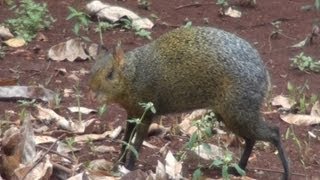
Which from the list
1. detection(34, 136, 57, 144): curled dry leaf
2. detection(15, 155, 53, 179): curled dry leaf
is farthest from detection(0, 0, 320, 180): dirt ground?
detection(15, 155, 53, 179): curled dry leaf

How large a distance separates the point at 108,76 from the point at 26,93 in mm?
1328

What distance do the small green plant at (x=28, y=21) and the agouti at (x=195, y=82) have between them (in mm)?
2427

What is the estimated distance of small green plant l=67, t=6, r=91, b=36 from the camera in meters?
7.47

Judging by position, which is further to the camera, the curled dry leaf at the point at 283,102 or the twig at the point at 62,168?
the curled dry leaf at the point at 283,102

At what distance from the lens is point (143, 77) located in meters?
5.65

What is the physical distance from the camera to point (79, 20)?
25.5 feet

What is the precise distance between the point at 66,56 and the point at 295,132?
2.13 meters

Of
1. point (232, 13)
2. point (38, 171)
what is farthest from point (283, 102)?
point (38, 171)

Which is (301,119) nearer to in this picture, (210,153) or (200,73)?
(210,153)

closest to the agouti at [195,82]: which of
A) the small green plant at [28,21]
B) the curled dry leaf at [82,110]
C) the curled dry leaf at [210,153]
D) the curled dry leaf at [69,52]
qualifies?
the curled dry leaf at [210,153]

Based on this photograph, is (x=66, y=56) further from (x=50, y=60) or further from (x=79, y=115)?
(x=79, y=115)

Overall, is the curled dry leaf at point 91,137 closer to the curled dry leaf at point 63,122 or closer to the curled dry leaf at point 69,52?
the curled dry leaf at point 63,122

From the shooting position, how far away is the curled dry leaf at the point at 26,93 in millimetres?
6676

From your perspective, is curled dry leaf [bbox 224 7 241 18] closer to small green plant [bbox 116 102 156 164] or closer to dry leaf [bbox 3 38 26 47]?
dry leaf [bbox 3 38 26 47]
